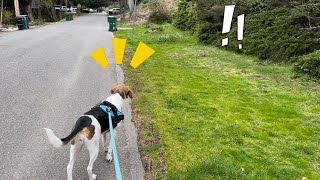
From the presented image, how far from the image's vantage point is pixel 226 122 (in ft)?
19.1

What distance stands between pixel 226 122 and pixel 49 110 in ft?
12.3

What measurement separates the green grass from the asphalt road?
47cm

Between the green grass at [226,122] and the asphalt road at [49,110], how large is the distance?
0.47m

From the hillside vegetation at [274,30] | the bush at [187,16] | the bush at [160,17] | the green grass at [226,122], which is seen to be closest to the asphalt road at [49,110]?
the green grass at [226,122]

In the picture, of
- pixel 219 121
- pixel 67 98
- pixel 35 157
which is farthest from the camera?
pixel 67 98

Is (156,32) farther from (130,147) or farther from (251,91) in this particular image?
(130,147)

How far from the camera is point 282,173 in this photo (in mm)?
4090

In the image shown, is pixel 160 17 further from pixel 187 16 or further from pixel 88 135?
pixel 88 135

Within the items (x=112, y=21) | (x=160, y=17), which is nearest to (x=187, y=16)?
(x=112, y=21)

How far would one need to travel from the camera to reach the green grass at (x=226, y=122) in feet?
13.8

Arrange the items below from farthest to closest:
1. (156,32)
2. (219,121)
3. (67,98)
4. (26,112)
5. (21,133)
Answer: (156,32) → (67,98) → (26,112) → (219,121) → (21,133)

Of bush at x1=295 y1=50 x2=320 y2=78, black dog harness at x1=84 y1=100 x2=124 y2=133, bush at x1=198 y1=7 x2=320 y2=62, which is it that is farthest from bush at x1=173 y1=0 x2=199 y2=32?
black dog harness at x1=84 y1=100 x2=124 y2=133

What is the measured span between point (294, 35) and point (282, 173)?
8.52m

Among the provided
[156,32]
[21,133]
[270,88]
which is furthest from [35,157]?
[156,32]
